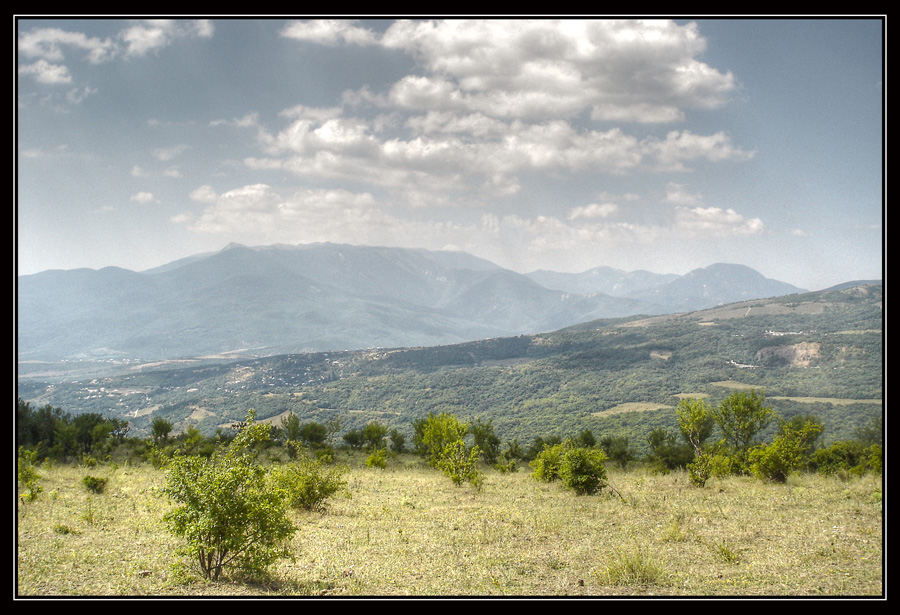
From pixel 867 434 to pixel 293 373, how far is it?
607 ft

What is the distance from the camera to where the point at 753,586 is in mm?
8578

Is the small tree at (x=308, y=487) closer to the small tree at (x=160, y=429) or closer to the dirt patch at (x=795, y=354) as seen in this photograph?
the small tree at (x=160, y=429)

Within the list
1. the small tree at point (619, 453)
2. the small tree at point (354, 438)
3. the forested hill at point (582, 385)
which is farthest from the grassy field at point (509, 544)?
the forested hill at point (582, 385)

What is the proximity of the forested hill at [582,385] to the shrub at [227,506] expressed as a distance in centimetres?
7527

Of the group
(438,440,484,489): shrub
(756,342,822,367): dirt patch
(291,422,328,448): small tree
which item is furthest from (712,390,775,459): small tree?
(756,342,822,367): dirt patch

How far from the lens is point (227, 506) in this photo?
8.11 m

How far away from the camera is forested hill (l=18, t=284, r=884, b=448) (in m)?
104

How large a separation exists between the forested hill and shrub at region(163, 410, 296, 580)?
247ft

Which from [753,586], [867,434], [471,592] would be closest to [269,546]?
[471,592]

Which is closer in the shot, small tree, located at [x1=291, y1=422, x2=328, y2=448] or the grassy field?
the grassy field

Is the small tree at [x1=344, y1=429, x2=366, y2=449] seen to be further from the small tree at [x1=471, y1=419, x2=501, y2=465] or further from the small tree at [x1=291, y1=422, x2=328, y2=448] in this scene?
the small tree at [x1=471, y1=419, x2=501, y2=465]

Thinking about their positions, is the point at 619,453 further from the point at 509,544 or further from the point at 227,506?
the point at 227,506

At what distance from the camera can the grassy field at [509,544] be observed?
8.40m
